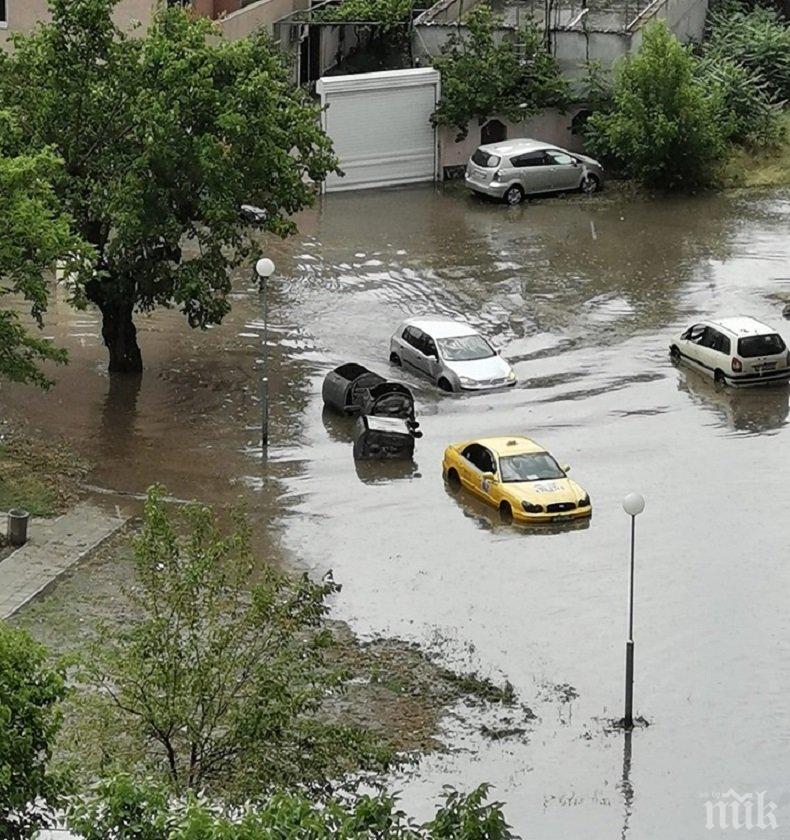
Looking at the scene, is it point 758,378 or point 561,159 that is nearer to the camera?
point 758,378

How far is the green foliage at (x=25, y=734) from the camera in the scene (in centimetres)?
1806

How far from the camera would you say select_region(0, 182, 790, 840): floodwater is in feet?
87.1

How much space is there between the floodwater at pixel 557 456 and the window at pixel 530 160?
120 centimetres

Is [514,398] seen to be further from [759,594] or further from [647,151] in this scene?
[647,151]

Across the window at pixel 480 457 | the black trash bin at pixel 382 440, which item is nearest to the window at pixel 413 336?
the black trash bin at pixel 382 440

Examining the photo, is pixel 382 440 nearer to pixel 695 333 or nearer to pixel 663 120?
pixel 695 333

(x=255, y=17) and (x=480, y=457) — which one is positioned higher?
(x=255, y=17)

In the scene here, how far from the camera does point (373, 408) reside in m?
38.2

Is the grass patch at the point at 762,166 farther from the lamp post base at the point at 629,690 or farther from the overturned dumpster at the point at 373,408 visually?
the lamp post base at the point at 629,690

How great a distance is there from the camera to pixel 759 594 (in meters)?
30.9

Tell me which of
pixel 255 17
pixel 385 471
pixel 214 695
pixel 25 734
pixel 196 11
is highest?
pixel 196 11

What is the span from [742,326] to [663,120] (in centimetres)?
1411

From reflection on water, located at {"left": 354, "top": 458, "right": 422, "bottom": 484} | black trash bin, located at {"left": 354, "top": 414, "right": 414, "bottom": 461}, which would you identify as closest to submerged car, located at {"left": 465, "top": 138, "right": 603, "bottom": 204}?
black trash bin, located at {"left": 354, "top": 414, "right": 414, "bottom": 461}

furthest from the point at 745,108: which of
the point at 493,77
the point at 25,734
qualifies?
the point at 25,734
